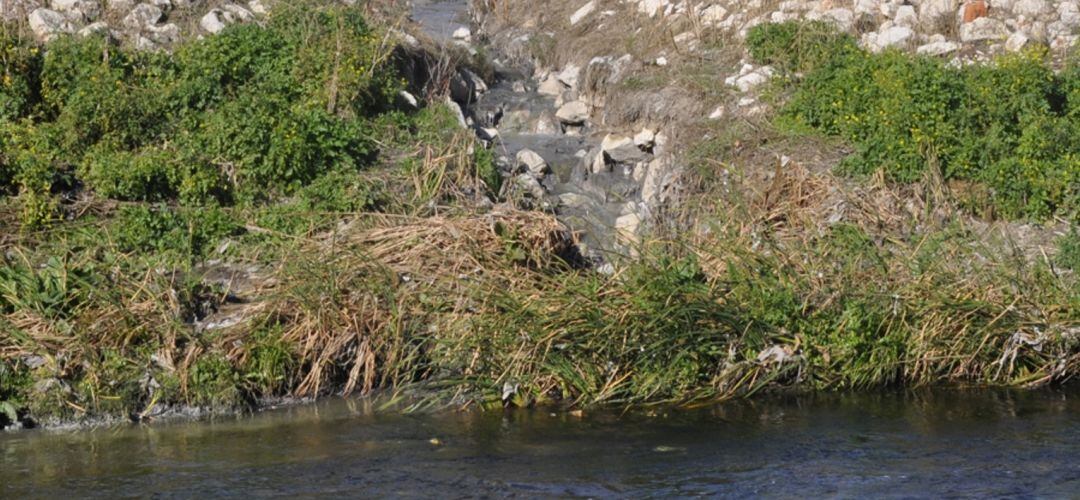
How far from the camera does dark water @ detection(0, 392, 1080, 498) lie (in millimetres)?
7461

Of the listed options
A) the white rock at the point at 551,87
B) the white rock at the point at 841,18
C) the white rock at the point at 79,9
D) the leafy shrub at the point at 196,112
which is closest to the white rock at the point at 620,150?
the white rock at the point at 551,87

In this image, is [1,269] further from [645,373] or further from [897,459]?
[897,459]

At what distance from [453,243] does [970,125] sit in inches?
179

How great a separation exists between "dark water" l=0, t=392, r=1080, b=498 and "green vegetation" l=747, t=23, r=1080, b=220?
8.15 ft

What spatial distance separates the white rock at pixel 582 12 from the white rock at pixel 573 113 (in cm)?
197

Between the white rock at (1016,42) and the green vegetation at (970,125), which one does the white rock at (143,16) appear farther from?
the white rock at (1016,42)

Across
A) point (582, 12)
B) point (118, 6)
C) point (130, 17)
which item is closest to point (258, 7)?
point (130, 17)

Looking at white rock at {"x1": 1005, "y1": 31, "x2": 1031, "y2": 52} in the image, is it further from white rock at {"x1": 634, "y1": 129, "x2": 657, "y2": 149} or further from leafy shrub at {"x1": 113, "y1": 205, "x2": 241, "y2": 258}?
leafy shrub at {"x1": 113, "y1": 205, "x2": 241, "y2": 258}

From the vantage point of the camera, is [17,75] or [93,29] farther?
[93,29]

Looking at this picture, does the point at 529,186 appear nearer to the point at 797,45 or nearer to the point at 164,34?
the point at 797,45

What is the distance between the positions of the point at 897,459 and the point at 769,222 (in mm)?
3665

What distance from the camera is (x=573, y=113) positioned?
14.6 meters

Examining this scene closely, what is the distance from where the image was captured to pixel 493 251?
1016cm

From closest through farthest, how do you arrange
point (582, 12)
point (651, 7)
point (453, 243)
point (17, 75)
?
1. point (453, 243)
2. point (17, 75)
3. point (651, 7)
4. point (582, 12)
